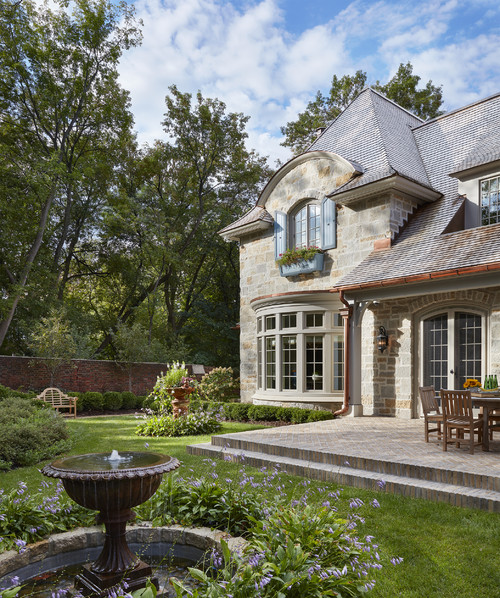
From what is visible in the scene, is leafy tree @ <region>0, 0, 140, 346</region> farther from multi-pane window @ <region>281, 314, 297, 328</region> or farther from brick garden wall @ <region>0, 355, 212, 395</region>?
multi-pane window @ <region>281, 314, 297, 328</region>

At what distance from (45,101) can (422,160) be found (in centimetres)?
1453

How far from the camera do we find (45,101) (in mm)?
18906

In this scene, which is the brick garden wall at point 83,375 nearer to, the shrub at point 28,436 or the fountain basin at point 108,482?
the shrub at point 28,436

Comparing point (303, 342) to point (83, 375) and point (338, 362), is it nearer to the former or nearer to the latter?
point (338, 362)

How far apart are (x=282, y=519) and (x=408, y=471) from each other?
288 cm

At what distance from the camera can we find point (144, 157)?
27000 mm

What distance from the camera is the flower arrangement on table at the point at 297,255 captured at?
1321cm

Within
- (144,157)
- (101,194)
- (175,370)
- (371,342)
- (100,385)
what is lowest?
(100,385)

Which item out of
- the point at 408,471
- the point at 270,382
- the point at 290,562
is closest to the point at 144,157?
the point at 270,382

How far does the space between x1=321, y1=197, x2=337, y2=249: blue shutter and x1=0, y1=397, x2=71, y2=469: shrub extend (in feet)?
25.9

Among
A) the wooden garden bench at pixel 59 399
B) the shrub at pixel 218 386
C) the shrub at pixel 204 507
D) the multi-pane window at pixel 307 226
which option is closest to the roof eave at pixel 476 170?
the multi-pane window at pixel 307 226

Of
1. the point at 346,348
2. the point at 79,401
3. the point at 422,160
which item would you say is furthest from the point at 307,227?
the point at 79,401

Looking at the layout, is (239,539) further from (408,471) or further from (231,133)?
(231,133)

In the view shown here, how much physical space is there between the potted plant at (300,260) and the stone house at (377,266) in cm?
5
